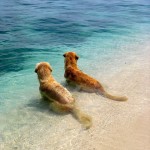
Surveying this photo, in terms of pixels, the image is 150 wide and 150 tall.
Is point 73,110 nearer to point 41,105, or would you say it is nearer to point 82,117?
point 82,117

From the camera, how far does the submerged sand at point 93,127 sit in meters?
6.20

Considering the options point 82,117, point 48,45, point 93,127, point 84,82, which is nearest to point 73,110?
point 82,117

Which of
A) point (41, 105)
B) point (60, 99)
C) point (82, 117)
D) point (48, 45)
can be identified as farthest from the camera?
point (48, 45)

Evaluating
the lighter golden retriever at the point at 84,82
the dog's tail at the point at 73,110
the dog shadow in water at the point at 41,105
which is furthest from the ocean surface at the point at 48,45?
the lighter golden retriever at the point at 84,82

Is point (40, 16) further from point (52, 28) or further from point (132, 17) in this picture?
point (132, 17)

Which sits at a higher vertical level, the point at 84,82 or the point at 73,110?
the point at 84,82

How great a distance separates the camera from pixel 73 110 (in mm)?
7359

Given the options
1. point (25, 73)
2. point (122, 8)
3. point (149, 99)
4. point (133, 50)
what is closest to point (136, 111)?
point (149, 99)

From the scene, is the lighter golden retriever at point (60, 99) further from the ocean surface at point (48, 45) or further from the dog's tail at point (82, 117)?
the ocean surface at point (48, 45)

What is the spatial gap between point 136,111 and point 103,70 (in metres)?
3.04

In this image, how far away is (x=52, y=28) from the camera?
16.8 metres

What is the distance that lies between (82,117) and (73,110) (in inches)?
13.7

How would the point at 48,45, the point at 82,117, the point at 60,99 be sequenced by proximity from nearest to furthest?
the point at 82,117 < the point at 60,99 < the point at 48,45

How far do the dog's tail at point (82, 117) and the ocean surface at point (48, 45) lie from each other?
0.35m
